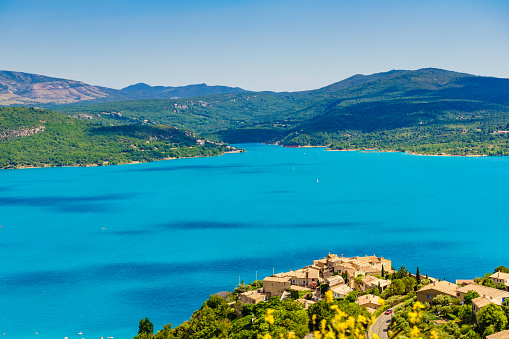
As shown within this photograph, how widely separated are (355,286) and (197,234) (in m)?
35.0

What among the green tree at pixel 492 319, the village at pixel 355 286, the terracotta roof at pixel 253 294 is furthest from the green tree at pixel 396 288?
the terracotta roof at pixel 253 294

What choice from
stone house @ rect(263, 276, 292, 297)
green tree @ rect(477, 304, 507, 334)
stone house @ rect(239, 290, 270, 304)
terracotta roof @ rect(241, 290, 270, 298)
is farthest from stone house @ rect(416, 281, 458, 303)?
terracotta roof @ rect(241, 290, 270, 298)

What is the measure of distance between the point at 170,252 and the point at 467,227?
40.4 metres

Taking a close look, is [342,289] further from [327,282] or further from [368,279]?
[368,279]

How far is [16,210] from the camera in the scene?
307ft

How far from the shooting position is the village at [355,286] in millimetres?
34944

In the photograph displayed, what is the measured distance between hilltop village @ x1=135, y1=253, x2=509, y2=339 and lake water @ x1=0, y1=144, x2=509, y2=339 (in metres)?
5.86

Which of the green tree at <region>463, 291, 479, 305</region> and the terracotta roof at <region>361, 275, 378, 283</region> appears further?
the terracotta roof at <region>361, 275, 378, 283</region>

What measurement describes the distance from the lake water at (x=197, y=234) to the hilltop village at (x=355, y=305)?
5862 mm

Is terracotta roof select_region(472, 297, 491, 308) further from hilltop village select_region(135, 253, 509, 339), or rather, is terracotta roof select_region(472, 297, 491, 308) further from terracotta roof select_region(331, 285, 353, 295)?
terracotta roof select_region(331, 285, 353, 295)

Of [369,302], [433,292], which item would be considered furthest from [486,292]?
[369,302]

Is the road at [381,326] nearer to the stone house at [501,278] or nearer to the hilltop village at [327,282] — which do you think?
the hilltop village at [327,282]

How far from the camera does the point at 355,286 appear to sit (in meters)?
40.2

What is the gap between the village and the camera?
34.9m
